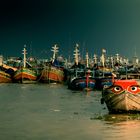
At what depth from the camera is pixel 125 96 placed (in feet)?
79.4

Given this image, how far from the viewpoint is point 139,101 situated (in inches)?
960

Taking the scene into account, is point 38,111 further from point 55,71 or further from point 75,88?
point 55,71

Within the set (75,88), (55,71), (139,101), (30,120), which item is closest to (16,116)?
(30,120)

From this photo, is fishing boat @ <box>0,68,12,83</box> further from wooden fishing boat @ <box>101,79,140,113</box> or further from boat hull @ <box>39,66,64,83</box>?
wooden fishing boat @ <box>101,79,140,113</box>

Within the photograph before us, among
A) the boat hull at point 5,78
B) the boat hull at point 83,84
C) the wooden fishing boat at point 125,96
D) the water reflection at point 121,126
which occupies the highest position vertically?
the boat hull at point 5,78

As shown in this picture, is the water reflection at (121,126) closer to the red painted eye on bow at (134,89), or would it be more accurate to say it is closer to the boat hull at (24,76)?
the red painted eye on bow at (134,89)

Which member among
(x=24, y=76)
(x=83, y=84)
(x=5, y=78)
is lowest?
(x=83, y=84)

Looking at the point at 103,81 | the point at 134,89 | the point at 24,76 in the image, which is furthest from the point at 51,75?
the point at 134,89

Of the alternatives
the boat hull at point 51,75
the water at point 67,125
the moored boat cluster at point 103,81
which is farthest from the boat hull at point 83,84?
the water at point 67,125

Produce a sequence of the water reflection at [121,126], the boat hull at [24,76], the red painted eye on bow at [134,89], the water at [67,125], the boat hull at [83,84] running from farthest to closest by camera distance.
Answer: the boat hull at [24,76]
the boat hull at [83,84]
the red painted eye on bow at [134,89]
the water at [67,125]
the water reflection at [121,126]

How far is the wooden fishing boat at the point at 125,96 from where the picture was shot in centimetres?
2423

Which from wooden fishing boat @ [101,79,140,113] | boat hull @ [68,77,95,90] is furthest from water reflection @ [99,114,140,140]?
boat hull @ [68,77,95,90]

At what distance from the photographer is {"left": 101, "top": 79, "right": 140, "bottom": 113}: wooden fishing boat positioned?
24234 mm

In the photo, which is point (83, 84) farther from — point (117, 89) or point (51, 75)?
point (117, 89)
